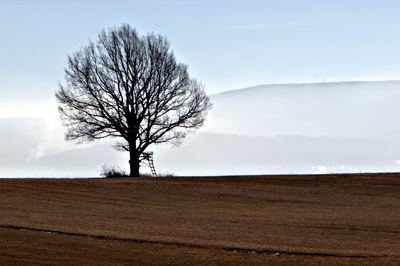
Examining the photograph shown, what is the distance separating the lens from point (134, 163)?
5609cm

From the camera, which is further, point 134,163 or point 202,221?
point 134,163

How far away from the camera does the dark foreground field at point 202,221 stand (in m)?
21.5

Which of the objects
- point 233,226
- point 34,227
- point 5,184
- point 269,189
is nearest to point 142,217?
point 233,226

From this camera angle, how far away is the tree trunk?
55.9m

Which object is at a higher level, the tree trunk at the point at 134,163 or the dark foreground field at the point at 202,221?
the tree trunk at the point at 134,163

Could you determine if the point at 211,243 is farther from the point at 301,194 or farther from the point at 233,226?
the point at 301,194

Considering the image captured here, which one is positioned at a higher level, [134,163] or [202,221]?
[134,163]

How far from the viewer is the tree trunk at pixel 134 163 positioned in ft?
183

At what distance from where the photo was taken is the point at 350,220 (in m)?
31.7

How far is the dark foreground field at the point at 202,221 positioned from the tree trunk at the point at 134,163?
658cm

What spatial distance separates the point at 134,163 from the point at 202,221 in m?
26.6

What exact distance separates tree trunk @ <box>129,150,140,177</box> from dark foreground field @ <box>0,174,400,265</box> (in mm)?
6580

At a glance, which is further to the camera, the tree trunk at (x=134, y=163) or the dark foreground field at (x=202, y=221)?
the tree trunk at (x=134, y=163)

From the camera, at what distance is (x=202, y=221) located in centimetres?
2991
